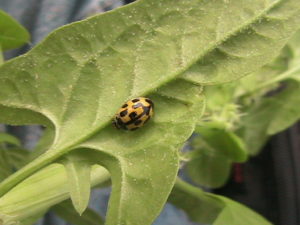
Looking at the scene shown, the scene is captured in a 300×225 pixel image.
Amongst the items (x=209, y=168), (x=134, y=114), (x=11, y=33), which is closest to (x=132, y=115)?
(x=134, y=114)

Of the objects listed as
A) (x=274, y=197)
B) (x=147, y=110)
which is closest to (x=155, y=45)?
(x=147, y=110)

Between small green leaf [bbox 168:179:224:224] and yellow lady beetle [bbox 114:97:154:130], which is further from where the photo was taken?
small green leaf [bbox 168:179:224:224]

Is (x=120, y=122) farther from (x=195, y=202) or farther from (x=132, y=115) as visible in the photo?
(x=195, y=202)

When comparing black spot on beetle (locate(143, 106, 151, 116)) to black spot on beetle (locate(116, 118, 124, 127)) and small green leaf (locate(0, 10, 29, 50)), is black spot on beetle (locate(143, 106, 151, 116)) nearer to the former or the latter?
black spot on beetle (locate(116, 118, 124, 127))

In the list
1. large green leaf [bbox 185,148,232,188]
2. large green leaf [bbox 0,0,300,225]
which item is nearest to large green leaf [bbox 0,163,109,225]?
large green leaf [bbox 0,0,300,225]

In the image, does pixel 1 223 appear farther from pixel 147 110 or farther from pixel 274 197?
pixel 274 197

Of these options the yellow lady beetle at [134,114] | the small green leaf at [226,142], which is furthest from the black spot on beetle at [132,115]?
the small green leaf at [226,142]

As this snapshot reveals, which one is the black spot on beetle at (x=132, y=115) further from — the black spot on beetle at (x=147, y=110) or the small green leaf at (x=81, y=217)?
the small green leaf at (x=81, y=217)
